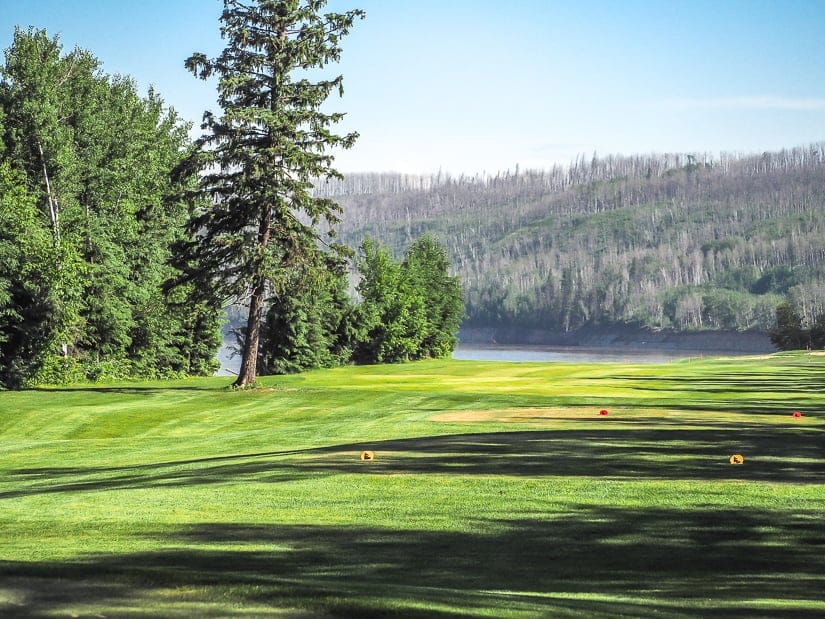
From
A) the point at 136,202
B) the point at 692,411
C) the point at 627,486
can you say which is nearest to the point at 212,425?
the point at 692,411

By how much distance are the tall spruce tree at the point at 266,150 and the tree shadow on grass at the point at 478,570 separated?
26972mm

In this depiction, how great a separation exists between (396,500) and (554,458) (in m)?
3.99

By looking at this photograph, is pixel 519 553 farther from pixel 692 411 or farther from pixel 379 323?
pixel 379 323

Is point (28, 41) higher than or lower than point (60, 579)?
higher

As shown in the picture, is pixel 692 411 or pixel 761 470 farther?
pixel 692 411

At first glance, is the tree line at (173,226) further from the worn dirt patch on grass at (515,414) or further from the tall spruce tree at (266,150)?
the worn dirt patch on grass at (515,414)

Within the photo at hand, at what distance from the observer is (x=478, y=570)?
920cm

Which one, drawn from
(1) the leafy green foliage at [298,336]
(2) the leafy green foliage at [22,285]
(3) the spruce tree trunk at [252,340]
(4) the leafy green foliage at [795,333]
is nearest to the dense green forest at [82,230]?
(2) the leafy green foliage at [22,285]

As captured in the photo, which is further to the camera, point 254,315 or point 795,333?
point 795,333

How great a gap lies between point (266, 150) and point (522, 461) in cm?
2379

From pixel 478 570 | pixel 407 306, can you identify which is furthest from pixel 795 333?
pixel 478 570

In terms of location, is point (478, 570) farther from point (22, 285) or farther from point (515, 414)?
point (22, 285)

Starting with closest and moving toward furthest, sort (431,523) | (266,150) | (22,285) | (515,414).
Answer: (431,523), (515,414), (266,150), (22,285)

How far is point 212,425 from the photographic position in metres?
28.2
